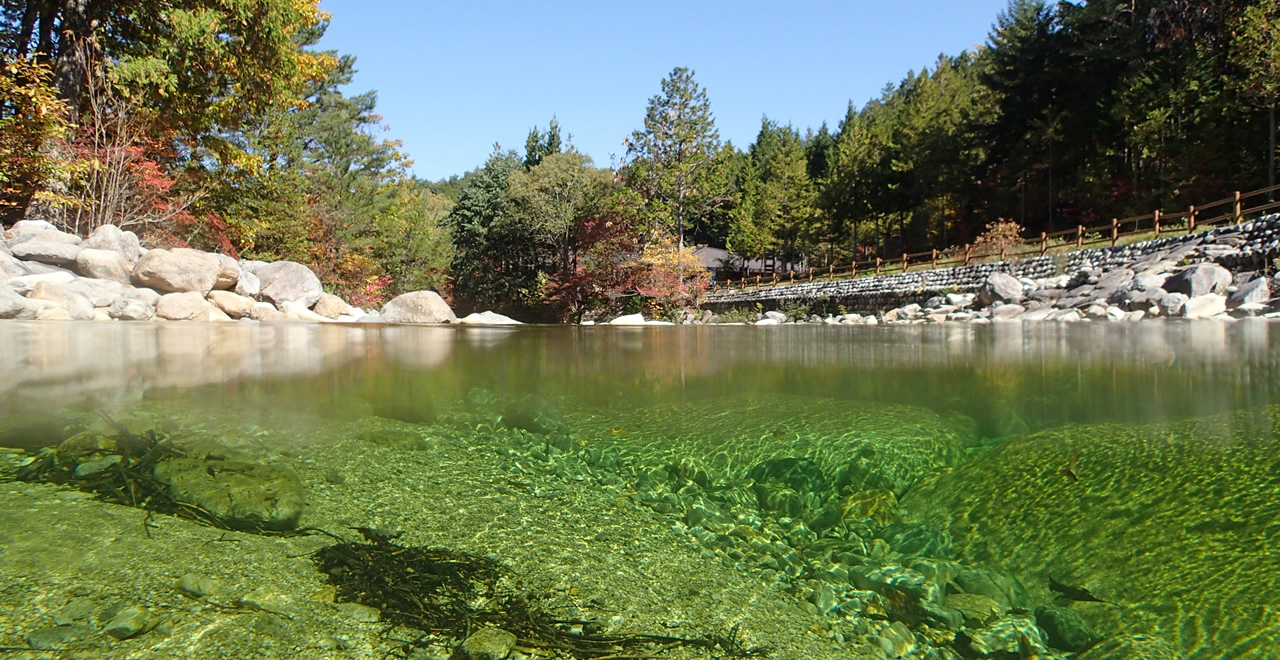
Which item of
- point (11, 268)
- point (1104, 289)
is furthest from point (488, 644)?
point (1104, 289)

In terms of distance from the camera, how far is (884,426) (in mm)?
3104

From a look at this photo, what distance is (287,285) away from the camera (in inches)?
523

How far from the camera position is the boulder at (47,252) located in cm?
934

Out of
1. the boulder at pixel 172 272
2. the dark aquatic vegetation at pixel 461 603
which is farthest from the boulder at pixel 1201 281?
the boulder at pixel 172 272

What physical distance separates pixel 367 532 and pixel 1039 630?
1724 millimetres

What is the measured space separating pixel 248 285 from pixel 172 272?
6.70ft

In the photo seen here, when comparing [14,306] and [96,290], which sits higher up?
[96,290]

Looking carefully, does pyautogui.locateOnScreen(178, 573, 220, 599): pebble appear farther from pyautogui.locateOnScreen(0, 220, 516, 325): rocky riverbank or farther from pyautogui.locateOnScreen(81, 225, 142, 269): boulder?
pyautogui.locateOnScreen(81, 225, 142, 269): boulder

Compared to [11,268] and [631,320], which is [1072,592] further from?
[631,320]

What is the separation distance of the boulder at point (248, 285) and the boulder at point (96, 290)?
2.56 meters

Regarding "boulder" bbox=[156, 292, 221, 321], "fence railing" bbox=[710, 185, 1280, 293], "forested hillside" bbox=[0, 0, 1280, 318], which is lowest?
"boulder" bbox=[156, 292, 221, 321]

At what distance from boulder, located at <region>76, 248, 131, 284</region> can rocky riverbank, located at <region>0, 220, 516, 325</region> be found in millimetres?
12

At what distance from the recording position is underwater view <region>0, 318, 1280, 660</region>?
→ 1.31 m

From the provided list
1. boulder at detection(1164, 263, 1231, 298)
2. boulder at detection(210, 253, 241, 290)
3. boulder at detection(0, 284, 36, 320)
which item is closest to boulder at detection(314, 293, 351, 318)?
boulder at detection(210, 253, 241, 290)
